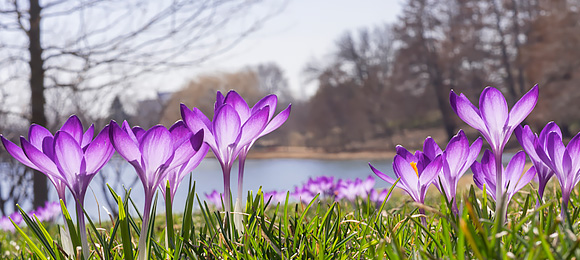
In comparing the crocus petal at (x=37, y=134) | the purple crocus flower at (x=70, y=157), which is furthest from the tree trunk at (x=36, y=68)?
the purple crocus flower at (x=70, y=157)

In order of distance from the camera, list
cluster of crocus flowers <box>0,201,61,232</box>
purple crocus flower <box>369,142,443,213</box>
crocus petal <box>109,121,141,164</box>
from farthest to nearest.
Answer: cluster of crocus flowers <box>0,201,61,232</box>, purple crocus flower <box>369,142,443,213</box>, crocus petal <box>109,121,141,164</box>

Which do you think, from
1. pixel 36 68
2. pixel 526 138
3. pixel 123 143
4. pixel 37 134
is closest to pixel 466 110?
pixel 526 138

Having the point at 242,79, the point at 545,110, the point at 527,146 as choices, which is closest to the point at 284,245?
the point at 527,146

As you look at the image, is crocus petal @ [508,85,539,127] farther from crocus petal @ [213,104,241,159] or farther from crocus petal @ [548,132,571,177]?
crocus petal @ [213,104,241,159]

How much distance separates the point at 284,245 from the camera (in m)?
1.06

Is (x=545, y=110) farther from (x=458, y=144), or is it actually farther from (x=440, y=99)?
(x=458, y=144)

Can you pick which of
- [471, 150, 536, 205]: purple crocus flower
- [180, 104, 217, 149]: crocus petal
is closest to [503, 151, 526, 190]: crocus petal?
[471, 150, 536, 205]: purple crocus flower

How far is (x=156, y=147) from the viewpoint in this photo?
0.81 m

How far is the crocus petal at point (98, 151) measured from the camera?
825mm

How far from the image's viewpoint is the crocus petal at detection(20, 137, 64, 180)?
0.78 metres

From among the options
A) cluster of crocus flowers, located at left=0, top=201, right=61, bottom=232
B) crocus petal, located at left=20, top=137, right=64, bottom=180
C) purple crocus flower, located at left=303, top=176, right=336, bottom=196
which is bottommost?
cluster of crocus flowers, located at left=0, top=201, right=61, bottom=232

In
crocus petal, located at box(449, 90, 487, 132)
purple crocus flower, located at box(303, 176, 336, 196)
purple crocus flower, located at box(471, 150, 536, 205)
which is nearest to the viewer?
crocus petal, located at box(449, 90, 487, 132)

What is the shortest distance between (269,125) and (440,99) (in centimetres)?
2921

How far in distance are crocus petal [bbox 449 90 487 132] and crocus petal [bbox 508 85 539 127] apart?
6 cm
